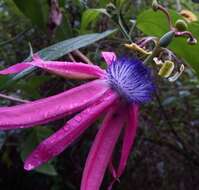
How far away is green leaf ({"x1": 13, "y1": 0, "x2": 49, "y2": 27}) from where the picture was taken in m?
0.66

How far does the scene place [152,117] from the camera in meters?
1.66

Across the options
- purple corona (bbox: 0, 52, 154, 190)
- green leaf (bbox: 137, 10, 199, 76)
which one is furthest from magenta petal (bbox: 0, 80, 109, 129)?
green leaf (bbox: 137, 10, 199, 76)

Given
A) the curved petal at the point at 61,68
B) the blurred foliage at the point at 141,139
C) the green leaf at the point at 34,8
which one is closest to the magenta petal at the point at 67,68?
the curved petal at the point at 61,68

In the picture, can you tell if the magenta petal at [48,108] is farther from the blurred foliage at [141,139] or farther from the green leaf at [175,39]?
the blurred foliage at [141,139]

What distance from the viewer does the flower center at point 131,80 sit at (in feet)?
1.70

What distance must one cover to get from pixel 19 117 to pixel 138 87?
0.45 ft

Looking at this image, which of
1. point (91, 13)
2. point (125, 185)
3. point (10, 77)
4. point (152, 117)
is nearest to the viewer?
point (10, 77)

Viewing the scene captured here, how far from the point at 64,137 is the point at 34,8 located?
253 mm

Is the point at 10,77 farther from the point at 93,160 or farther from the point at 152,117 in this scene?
the point at 152,117

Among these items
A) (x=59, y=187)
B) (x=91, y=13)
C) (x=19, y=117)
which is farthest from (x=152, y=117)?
(x=19, y=117)

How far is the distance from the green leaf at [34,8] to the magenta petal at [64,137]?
0.71 ft

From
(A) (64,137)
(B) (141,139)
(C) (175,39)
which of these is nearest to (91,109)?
(A) (64,137)

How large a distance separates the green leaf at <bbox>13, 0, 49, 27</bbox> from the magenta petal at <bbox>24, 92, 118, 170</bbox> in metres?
0.22

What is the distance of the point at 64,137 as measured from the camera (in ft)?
1.52
